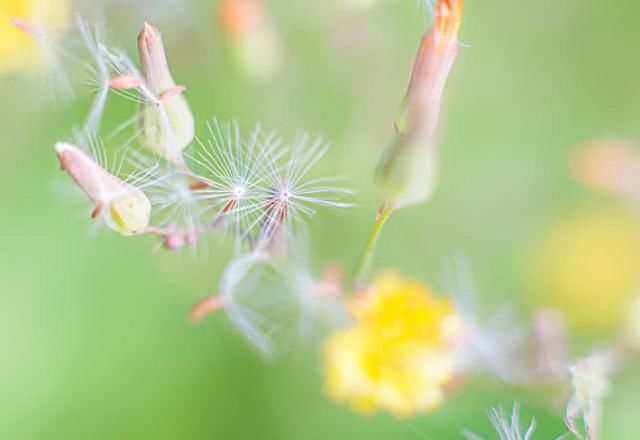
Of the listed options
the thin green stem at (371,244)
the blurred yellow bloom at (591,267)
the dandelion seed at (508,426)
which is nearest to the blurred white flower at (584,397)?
the dandelion seed at (508,426)

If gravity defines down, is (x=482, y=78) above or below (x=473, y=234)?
above

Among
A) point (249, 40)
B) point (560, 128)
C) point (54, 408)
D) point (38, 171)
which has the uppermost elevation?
point (560, 128)

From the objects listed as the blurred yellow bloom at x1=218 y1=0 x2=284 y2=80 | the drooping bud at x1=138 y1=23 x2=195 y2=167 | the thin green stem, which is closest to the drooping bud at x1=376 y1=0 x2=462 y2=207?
the thin green stem

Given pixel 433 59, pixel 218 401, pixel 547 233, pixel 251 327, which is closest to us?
pixel 433 59

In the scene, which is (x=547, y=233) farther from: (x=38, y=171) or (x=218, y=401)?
(x=38, y=171)

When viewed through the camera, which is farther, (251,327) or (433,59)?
(251,327)

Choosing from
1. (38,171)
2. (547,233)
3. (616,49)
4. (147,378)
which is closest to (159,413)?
(147,378)

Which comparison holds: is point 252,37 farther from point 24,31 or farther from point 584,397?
point 584,397
